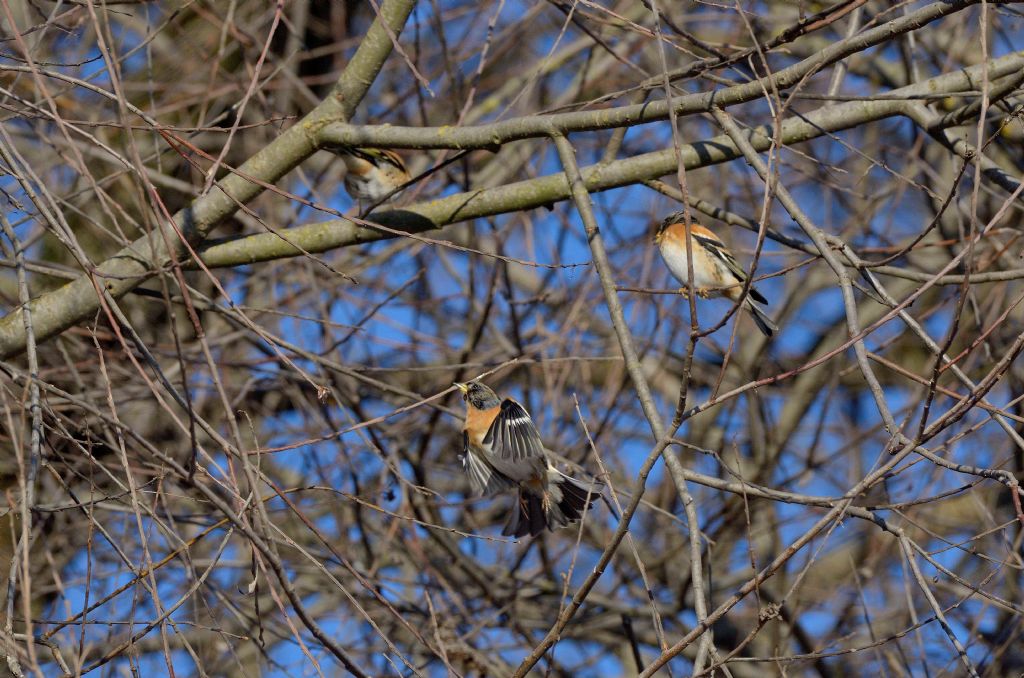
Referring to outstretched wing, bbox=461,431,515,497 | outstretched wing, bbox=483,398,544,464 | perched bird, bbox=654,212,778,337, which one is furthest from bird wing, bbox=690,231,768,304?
outstretched wing, bbox=483,398,544,464

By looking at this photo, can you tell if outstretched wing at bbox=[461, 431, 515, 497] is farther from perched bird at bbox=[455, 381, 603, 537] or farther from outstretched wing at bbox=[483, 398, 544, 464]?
outstretched wing at bbox=[483, 398, 544, 464]

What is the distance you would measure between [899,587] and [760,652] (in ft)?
4.33

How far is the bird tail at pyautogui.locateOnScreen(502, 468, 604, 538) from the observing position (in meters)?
4.19

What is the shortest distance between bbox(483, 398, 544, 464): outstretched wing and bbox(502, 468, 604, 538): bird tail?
57 centimetres

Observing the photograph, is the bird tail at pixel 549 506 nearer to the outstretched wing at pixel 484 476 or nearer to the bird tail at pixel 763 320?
the outstretched wing at pixel 484 476

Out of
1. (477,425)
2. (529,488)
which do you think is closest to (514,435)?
(477,425)

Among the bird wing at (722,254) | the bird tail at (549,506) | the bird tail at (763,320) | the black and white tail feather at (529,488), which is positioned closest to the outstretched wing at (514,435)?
the black and white tail feather at (529,488)

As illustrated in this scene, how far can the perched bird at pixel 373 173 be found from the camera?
5223mm

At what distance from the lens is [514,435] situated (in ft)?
11.6

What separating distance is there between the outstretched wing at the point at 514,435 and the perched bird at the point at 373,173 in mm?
1991

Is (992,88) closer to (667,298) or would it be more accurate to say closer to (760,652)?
(667,298)

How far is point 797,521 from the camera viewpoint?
584cm

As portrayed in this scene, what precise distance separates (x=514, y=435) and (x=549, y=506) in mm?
858

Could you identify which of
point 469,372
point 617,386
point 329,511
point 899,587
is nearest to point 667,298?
point 617,386
